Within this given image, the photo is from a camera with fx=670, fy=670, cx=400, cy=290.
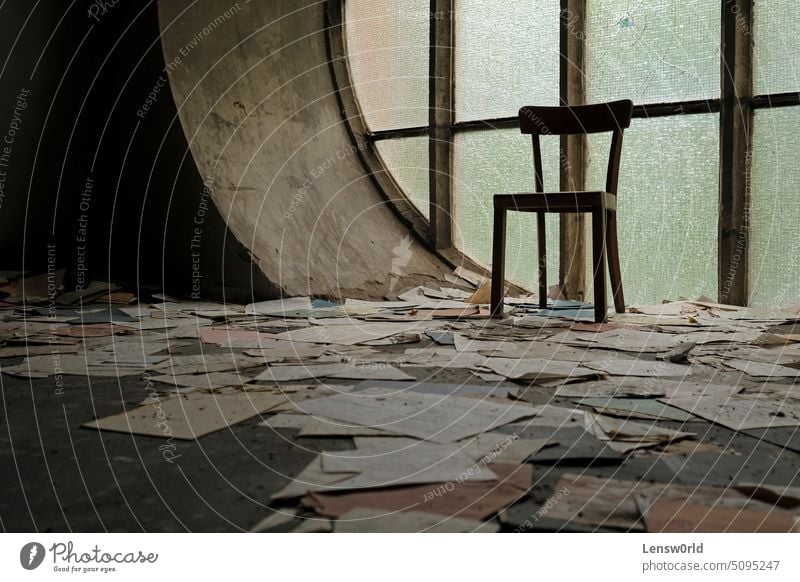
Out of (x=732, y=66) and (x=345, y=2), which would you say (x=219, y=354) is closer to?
(x=732, y=66)

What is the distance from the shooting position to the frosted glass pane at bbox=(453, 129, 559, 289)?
3896 millimetres

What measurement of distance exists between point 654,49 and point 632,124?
38 centimetres

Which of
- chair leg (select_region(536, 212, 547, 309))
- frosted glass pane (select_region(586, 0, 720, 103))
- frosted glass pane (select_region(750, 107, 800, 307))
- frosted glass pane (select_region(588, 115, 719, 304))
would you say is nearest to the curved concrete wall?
chair leg (select_region(536, 212, 547, 309))

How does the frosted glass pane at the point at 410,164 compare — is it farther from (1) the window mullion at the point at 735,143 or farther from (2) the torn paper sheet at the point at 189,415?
(2) the torn paper sheet at the point at 189,415

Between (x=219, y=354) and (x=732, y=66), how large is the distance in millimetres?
2814

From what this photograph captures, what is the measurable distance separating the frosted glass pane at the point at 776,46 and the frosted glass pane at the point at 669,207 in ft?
0.95

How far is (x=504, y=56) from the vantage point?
157 inches

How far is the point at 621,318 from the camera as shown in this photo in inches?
108

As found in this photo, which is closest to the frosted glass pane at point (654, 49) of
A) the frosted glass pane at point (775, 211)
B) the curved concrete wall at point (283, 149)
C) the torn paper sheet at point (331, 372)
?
the frosted glass pane at point (775, 211)

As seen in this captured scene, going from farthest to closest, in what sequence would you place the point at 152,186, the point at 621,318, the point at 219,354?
the point at 152,186 < the point at 621,318 < the point at 219,354

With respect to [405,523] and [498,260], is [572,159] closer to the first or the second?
[498,260]

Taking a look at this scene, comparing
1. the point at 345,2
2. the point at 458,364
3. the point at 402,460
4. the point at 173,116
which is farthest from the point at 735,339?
the point at 345,2
